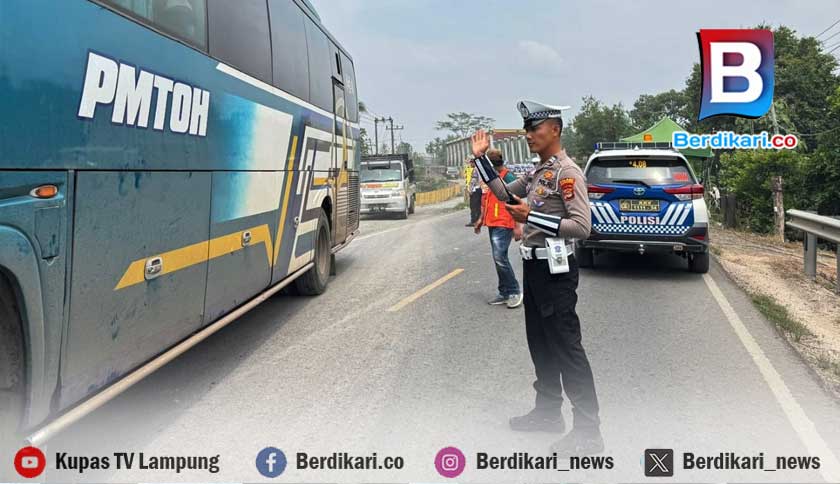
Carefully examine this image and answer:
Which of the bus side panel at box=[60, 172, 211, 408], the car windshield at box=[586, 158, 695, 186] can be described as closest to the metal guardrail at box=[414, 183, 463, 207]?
the car windshield at box=[586, 158, 695, 186]

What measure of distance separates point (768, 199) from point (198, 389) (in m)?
17.5

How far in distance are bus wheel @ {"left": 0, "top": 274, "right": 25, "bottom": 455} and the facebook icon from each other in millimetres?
1198

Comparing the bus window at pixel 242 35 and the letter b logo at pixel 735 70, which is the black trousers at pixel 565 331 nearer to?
the bus window at pixel 242 35

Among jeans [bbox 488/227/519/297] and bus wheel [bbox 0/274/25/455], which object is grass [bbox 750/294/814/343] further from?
bus wheel [bbox 0/274/25/455]

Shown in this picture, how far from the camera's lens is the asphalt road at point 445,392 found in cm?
353

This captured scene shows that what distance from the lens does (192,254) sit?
4.07 m

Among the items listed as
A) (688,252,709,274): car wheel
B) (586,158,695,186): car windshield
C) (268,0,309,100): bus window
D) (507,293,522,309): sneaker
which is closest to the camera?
(268,0,309,100): bus window

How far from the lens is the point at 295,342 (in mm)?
5773

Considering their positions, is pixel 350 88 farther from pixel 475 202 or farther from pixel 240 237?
pixel 475 202

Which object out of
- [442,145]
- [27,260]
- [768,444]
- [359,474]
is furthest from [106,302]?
[442,145]

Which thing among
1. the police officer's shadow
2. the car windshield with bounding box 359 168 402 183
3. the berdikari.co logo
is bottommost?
the police officer's shadow

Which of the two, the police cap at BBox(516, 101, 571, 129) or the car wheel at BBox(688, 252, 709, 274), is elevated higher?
the police cap at BBox(516, 101, 571, 129)

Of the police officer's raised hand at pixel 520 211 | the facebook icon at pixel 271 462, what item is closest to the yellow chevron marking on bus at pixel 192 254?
the facebook icon at pixel 271 462

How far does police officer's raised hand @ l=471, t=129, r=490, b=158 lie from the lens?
3652mm
